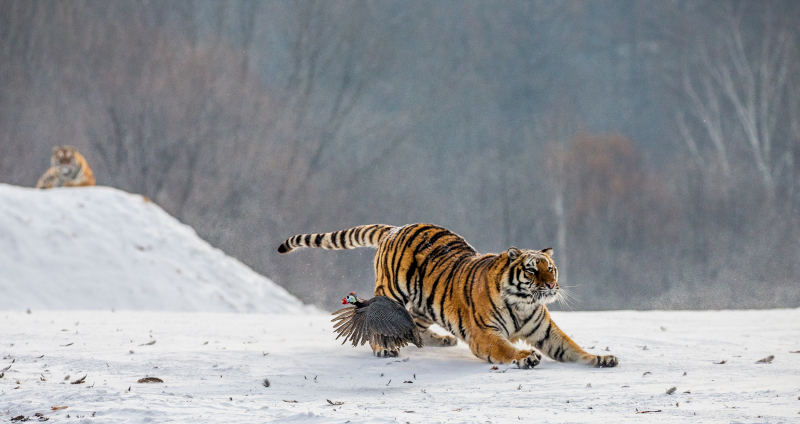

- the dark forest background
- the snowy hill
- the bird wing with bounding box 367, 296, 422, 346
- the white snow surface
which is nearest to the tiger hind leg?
the white snow surface

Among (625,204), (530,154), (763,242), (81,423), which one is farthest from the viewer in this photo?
(530,154)

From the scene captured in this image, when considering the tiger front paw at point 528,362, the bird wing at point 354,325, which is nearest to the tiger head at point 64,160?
the bird wing at point 354,325

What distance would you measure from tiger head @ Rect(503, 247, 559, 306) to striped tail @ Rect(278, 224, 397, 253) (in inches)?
49.0

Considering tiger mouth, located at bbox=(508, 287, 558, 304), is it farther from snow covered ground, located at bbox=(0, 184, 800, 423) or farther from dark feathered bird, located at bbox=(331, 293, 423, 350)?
dark feathered bird, located at bbox=(331, 293, 423, 350)

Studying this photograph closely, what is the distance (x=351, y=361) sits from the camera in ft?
16.1

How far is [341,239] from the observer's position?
5.77 metres

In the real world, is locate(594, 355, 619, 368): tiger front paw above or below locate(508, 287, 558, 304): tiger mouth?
below

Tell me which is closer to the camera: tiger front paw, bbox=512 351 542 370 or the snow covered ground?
the snow covered ground

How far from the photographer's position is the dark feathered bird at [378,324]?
14.9ft

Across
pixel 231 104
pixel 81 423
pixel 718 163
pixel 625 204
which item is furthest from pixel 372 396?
pixel 718 163

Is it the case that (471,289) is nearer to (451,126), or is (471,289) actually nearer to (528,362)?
(528,362)

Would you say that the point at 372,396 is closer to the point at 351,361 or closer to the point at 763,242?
the point at 351,361

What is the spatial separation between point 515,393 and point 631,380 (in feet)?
2.17

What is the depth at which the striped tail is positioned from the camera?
5762 mm
